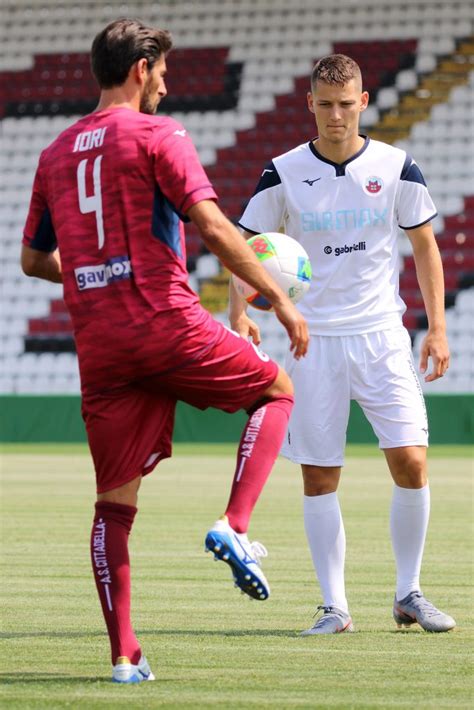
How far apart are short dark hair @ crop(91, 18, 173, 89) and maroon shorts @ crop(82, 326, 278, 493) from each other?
0.82 m

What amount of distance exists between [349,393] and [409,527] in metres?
0.59

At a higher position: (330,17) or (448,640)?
(330,17)

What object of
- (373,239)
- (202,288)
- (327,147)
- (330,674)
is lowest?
(202,288)

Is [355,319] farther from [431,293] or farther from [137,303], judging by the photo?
[137,303]

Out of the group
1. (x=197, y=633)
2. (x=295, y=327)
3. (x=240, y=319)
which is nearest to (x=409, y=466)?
(x=240, y=319)

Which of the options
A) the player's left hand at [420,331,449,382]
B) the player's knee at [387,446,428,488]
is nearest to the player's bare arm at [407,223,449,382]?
the player's left hand at [420,331,449,382]

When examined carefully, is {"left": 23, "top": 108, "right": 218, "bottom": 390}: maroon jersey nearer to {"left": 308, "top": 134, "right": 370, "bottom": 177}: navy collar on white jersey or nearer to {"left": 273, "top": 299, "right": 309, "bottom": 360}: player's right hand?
{"left": 273, "top": 299, "right": 309, "bottom": 360}: player's right hand

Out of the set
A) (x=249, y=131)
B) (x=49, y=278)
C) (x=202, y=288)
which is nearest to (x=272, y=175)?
(x=49, y=278)

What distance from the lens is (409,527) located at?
5.59 meters

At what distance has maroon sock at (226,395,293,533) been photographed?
4.11 m

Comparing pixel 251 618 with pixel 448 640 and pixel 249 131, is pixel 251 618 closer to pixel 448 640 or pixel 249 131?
pixel 448 640

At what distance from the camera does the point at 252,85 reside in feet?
75.4

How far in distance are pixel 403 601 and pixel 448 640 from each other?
40 cm

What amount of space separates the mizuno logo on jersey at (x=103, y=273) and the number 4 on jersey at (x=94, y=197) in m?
0.06
